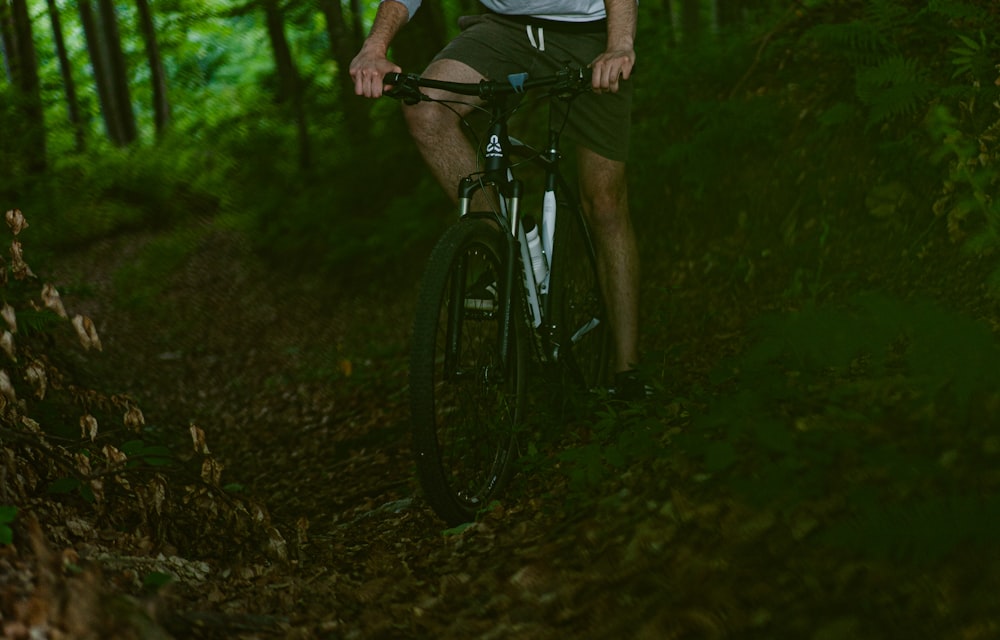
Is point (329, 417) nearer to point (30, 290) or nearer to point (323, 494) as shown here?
point (323, 494)

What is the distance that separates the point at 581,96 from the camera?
3.69 meters

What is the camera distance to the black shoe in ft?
12.3

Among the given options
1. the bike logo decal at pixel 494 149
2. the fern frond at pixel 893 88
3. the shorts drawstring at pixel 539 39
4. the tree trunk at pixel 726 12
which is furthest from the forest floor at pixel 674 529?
the tree trunk at pixel 726 12

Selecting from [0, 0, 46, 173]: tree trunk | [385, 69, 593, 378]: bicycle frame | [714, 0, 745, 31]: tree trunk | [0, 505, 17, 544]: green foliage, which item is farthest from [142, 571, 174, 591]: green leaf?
[0, 0, 46, 173]: tree trunk

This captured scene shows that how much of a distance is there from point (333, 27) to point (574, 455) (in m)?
8.59

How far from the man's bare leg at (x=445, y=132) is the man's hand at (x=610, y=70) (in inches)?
23.6

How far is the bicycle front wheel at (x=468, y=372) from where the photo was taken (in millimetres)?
2771

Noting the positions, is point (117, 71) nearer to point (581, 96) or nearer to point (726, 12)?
point (726, 12)

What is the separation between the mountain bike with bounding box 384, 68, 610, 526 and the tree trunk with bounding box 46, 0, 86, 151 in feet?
60.5

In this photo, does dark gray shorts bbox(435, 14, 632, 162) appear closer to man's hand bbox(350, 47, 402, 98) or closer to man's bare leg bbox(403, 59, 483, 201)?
man's bare leg bbox(403, 59, 483, 201)

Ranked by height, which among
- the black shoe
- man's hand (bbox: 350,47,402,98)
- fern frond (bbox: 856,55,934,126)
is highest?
man's hand (bbox: 350,47,402,98)

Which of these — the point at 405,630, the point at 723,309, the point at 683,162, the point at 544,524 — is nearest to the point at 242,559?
the point at 405,630

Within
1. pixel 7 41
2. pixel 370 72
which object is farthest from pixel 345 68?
→ pixel 7 41

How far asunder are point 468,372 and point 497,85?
3.25 ft
